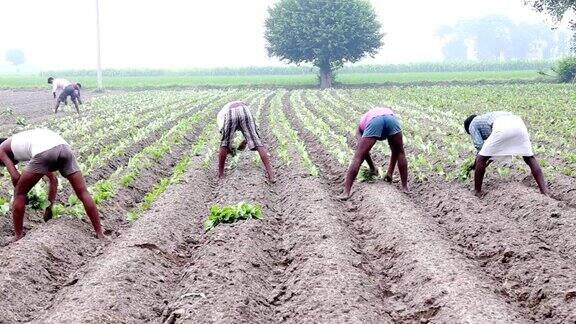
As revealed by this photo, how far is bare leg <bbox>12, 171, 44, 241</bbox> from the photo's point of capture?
8.02 metres

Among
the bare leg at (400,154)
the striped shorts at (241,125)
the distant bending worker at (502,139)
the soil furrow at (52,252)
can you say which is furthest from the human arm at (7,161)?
the distant bending worker at (502,139)

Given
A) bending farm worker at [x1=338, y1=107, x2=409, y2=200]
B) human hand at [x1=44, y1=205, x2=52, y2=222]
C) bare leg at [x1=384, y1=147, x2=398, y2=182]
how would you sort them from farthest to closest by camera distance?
1. bare leg at [x1=384, y1=147, x2=398, y2=182]
2. bending farm worker at [x1=338, y1=107, x2=409, y2=200]
3. human hand at [x1=44, y1=205, x2=52, y2=222]

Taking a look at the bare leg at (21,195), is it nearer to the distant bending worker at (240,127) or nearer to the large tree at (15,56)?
the distant bending worker at (240,127)

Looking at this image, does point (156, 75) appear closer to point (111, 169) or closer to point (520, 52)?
point (111, 169)

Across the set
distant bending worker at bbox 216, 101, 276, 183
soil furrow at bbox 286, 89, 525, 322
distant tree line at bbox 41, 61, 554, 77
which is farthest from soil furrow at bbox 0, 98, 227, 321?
distant tree line at bbox 41, 61, 554, 77

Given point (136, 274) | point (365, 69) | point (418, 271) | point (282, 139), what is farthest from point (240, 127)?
point (365, 69)

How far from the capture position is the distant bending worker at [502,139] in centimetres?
977

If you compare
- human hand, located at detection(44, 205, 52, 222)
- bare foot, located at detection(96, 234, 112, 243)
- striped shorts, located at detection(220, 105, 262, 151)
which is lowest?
bare foot, located at detection(96, 234, 112, 243)

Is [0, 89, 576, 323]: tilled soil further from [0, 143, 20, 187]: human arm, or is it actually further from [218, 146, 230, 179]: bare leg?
[218, 146, 230, 179]: bare leg

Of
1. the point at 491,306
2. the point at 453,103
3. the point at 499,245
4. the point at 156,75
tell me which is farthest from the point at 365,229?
the point at 156,75

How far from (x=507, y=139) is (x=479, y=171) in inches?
29.3

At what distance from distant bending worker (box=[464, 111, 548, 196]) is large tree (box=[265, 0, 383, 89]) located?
4378 cm

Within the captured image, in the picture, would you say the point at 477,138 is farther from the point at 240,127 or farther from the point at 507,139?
the point at 240,127

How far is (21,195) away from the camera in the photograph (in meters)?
8.07
